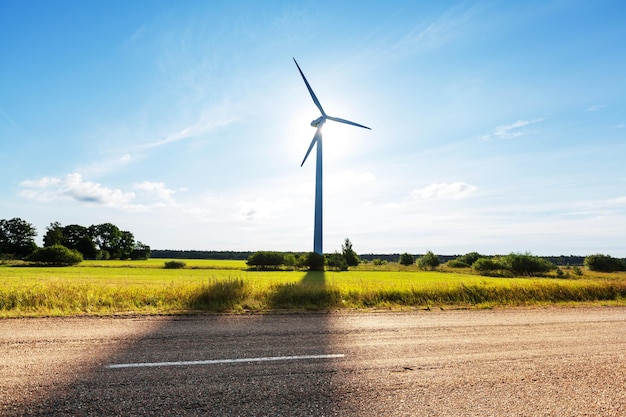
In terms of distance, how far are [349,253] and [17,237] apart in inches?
3704

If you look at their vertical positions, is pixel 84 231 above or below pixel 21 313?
above

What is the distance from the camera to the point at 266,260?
257 ft

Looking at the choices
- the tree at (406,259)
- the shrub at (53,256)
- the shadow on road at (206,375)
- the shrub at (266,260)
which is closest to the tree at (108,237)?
the shrub at (53,256)

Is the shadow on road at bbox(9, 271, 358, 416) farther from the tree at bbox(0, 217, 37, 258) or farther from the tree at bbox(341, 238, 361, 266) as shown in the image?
the tree at bbox(0, 217, 37, 258)

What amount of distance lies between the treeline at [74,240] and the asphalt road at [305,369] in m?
103

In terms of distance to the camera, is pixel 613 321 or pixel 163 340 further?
pixel 613 321

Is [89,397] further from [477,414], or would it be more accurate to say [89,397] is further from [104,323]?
[104,323]

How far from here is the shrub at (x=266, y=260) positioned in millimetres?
78250

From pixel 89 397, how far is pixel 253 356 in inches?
112

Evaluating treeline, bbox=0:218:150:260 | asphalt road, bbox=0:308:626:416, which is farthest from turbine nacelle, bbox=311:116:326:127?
treeline, bbox=0:218:150:260

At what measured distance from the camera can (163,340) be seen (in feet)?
27.7

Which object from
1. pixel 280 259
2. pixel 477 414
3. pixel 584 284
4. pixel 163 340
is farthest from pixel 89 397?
pixel 280 259

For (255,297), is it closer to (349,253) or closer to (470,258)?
(349,253)

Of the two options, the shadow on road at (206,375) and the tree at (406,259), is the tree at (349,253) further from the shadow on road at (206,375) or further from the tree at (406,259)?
the shadow on road at (206,375)
